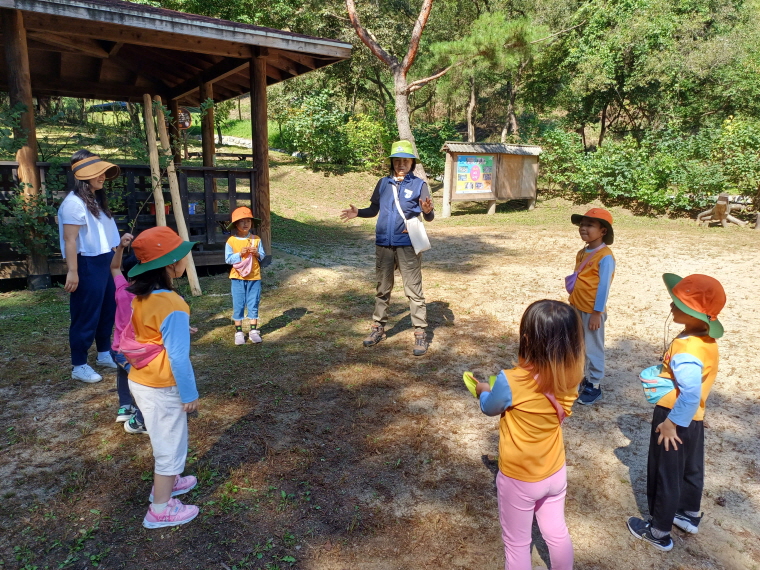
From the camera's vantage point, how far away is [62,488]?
299 centimetres

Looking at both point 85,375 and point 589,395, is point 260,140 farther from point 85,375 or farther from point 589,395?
point 589,395

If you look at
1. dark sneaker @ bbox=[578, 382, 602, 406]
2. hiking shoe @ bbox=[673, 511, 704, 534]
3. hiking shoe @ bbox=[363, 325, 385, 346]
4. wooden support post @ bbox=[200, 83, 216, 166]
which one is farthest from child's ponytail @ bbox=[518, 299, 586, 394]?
wooden support post @ bbox=[200, 83, 216, 166]

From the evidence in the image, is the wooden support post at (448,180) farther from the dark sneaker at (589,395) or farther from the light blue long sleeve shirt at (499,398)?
the light blue long sleeve shirt at (499,398)

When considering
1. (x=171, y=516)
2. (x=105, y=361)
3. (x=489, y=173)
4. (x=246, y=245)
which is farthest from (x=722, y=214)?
(x=171, y=516)

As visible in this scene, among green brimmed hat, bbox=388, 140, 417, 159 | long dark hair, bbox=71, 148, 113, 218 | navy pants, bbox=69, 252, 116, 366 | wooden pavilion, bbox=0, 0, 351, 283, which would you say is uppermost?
wooden pavilion, bbox=0, 0, 351, 283

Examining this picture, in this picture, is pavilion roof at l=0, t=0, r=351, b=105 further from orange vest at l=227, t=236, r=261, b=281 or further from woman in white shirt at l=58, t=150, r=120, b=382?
orange vest at l=227, t=236, r=261, b=281

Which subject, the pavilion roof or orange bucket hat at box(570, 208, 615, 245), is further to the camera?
the pavilion roof

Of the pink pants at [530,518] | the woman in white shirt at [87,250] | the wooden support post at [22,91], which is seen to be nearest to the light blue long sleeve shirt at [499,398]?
the pink pants at [530,518]

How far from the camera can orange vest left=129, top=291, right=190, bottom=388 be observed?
8.31ft

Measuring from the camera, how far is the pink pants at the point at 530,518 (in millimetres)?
2180

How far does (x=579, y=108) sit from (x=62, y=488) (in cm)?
2364

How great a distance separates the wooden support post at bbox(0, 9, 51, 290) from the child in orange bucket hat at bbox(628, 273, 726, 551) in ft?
23.1

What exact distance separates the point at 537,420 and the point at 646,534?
1.14 meters

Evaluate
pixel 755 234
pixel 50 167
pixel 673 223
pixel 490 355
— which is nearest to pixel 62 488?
pixel 490 355
